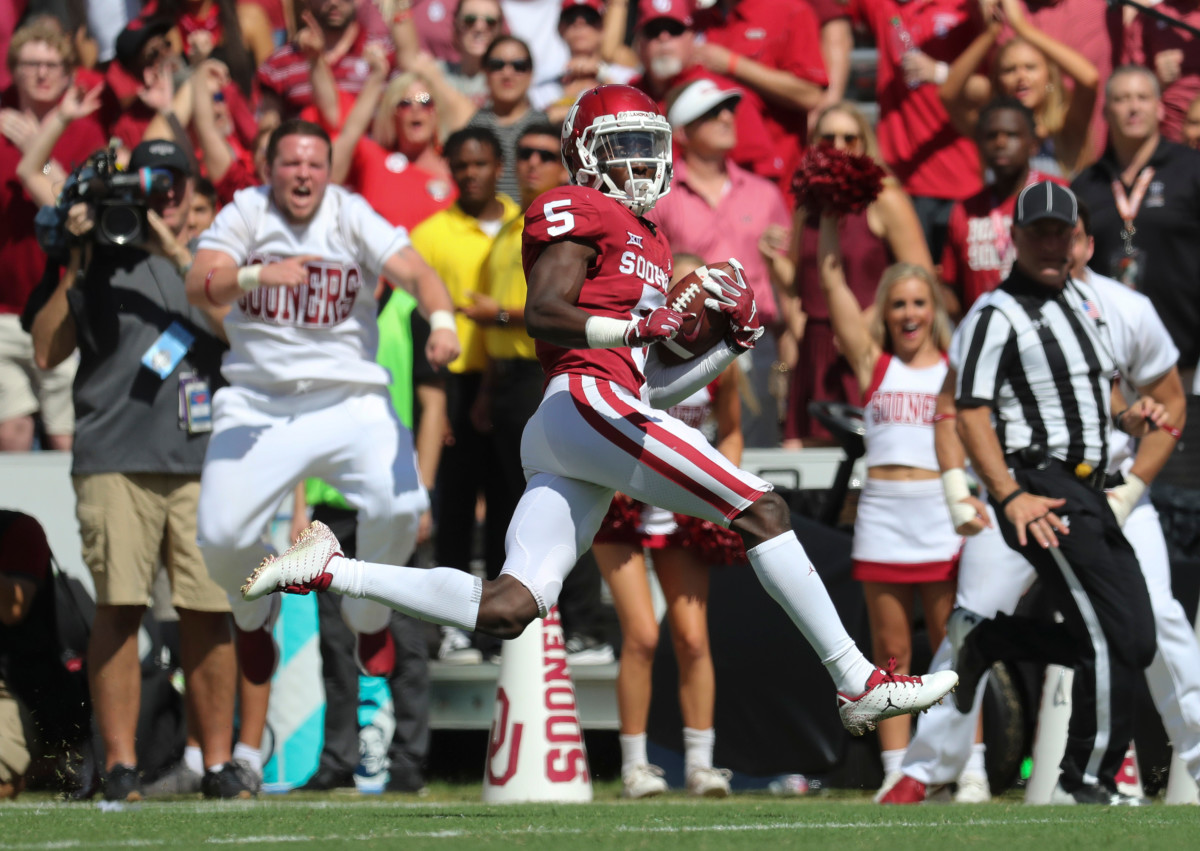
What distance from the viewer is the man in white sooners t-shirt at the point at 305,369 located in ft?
20.4

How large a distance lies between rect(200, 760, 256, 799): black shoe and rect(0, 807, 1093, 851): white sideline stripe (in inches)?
78.3

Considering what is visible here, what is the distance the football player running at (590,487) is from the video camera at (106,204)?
87.6 inches

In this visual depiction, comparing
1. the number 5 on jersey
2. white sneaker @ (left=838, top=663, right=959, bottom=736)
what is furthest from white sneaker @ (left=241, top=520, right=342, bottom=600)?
white sneaker @ (left=838, top=663, right=959, bottom=736)

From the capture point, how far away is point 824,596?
15.6 ft

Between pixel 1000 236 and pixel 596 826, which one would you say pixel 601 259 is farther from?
pixel 1000 236

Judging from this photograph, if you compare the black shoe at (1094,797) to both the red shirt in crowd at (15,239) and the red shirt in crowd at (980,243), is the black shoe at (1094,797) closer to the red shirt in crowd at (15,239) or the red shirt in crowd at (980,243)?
the red shirt in crowd at (980,243)

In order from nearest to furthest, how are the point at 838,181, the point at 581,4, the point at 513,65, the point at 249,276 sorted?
1. the point at 249,276
2. the point at 838,181
3. the point at 513,65
4. the point at 581,4

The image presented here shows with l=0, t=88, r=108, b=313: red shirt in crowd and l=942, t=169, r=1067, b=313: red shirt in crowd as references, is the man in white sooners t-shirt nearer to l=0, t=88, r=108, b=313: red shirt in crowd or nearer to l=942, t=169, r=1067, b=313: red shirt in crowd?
l=0, t=88, r=108, b=313: red shirt in crowd

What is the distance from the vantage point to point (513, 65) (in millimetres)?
8789

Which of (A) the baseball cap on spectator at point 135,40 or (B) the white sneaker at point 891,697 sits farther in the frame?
(A) the baseball cap on spectator at point 135,40

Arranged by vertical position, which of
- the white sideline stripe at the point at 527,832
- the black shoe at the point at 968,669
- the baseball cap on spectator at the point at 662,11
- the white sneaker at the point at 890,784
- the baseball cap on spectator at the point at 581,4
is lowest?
the white sneaker at the point at 890,784

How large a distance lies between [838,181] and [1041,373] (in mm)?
1655

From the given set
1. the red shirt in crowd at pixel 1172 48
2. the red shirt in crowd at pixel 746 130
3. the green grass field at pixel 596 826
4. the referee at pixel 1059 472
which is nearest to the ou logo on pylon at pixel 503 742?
the green grass field at pixel 596 826

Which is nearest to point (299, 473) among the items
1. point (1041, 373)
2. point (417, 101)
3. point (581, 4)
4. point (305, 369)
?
point (305, 369)
